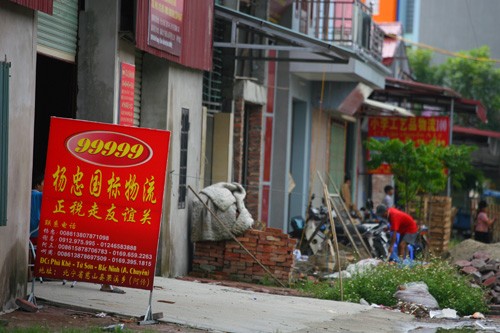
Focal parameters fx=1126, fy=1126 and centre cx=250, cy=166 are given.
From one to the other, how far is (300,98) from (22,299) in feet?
49.0

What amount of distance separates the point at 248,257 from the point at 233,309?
424 cm

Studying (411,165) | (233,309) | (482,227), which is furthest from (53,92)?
(482,227)

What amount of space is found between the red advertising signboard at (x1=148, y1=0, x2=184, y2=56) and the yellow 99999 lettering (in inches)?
171

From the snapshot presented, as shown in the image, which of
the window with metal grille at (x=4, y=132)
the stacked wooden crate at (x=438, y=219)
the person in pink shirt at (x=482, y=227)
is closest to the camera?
the window with metal grille at (x=4, y=132)

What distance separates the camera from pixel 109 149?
412 inches

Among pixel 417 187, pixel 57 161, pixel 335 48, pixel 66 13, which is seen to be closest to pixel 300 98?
pixel 417 187

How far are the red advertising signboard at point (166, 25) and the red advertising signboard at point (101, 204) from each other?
14.3 feet

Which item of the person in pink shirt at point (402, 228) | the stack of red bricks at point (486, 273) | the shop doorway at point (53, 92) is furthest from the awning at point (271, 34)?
the shop doorway at point (53, 92)

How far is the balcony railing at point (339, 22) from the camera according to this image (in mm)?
22891

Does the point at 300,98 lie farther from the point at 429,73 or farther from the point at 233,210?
the point at 429,73

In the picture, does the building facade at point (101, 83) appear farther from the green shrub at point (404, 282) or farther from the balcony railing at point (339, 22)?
the balcony railing at point (339, 22)

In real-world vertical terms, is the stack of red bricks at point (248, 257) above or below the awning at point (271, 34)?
below

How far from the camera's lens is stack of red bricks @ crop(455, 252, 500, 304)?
1650 cm

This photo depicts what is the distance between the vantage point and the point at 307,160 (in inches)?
1017
